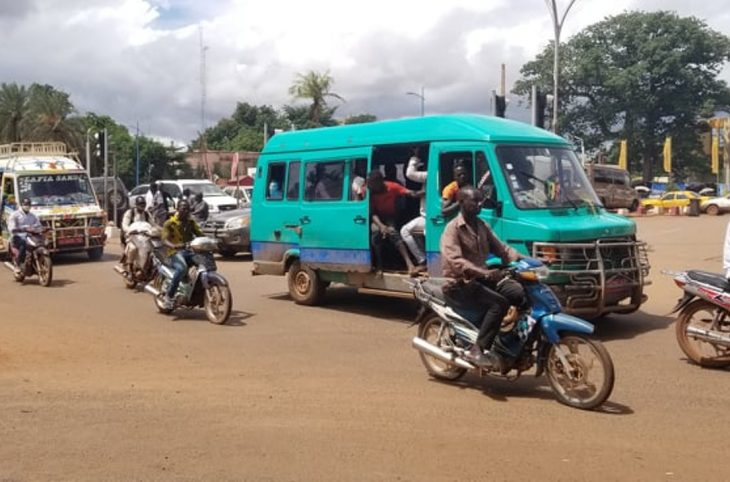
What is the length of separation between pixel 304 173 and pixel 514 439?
22.4 feet

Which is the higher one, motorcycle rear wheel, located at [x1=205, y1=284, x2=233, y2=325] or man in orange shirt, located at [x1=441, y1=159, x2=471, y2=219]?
man in orange shirt, located at [x1=441, y1=159, x2=471, y2=219]

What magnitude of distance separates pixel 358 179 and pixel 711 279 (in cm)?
468

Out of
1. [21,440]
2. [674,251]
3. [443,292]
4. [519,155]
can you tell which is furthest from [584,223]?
[674,251]

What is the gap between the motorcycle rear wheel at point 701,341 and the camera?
24.2 feet

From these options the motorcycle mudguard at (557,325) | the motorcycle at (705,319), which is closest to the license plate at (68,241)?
the motorcycle at (705,319)

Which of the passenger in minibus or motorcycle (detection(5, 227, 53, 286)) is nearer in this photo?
the passenger in minibus

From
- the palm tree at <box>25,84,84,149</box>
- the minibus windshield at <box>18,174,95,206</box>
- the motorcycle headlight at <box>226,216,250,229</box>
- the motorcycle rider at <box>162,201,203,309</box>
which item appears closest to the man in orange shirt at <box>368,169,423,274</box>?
the motorcycle rider at <box>162,201,203,309</box>

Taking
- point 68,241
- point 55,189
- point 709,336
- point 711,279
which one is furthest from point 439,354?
point 55,189

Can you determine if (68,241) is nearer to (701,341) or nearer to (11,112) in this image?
(701,341)

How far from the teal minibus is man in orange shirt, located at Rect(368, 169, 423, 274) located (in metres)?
0.10

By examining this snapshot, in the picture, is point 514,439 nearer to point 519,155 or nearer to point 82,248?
point 519,155

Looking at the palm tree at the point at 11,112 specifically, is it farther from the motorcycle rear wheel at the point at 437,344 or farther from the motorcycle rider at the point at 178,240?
the motorcycle rear wheel at the point at 437,344

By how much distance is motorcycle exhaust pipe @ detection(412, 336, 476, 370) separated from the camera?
657cm

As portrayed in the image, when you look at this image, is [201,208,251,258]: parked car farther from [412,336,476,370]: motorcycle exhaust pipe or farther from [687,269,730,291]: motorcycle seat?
[687,269,730,291]: motorcycle seat
